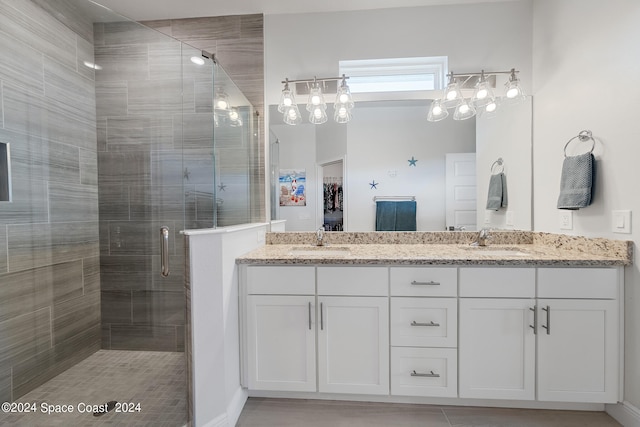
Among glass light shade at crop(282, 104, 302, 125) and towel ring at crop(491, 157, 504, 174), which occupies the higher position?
glass light shade at crop(282, 104, 302, 125)

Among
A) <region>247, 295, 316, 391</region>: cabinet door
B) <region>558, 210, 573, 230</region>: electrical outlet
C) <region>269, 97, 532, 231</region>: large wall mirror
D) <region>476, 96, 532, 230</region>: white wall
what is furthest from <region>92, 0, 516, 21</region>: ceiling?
<region>247, 295, 316, 391</region>: cabinet door

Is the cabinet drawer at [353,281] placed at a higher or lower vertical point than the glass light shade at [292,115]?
lower

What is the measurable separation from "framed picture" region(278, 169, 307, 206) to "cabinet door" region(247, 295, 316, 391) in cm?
82

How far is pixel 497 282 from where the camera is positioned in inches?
56.8

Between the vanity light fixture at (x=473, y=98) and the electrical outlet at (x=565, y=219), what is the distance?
0.85m

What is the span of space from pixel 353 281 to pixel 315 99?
135 centimetres

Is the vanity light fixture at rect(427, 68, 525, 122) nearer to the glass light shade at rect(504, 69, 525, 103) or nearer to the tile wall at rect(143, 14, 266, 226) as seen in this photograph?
the glass light shade at rect(504, 69, 525, 103)

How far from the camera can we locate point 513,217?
200 cm

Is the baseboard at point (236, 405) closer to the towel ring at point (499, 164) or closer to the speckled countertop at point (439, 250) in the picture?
the speckled countertop at point (439, 250)

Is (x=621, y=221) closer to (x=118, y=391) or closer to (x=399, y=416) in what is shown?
(x=399, y=416)

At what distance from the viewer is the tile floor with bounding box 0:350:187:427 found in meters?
1.41

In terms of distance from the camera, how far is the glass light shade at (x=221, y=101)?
5.76 ft

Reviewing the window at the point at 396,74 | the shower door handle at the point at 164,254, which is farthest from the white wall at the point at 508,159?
the shower door handle at the point at 164,254

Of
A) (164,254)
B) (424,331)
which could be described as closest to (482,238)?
(424,331)
